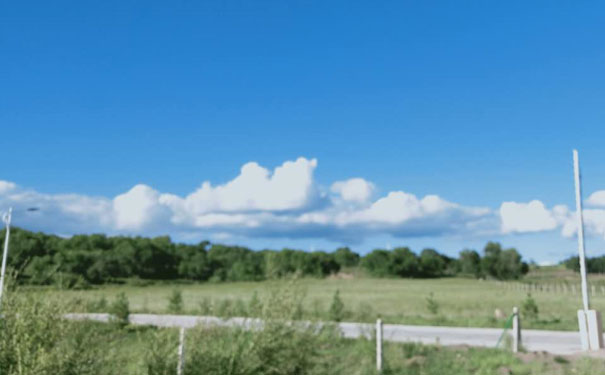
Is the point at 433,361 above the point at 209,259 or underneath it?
underneath

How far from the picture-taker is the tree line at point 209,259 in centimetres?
6894

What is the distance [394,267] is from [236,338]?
100 metres

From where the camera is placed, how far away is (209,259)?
8606cm

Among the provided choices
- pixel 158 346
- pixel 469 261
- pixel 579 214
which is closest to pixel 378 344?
pixel 579 214

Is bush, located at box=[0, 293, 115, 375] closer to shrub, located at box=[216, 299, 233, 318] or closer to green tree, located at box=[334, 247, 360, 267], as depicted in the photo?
shrub, located at box=[216, 299, 233, 318]

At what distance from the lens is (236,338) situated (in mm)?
9250

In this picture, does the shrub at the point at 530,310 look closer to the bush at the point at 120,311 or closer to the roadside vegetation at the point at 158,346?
the roadside vegetation at the point at 158,346

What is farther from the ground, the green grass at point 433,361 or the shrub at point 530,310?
the shrub at point 530,310

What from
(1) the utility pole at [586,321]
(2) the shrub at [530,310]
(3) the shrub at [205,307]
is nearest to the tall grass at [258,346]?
(3) the shrub at [205,307]

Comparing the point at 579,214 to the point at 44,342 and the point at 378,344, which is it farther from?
the point at 44,342

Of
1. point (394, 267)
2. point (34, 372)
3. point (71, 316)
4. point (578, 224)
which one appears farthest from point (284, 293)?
point (394, 267)

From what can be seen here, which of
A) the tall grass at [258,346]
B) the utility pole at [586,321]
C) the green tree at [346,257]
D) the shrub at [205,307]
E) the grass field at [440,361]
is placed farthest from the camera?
the green tree at [346,257]

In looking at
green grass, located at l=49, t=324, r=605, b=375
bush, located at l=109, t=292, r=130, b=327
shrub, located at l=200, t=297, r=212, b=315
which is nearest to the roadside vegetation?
green grass, located at l=49, t=324, r=605, b=375

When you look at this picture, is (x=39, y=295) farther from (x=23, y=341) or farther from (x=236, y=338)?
(x=236, y=338)
